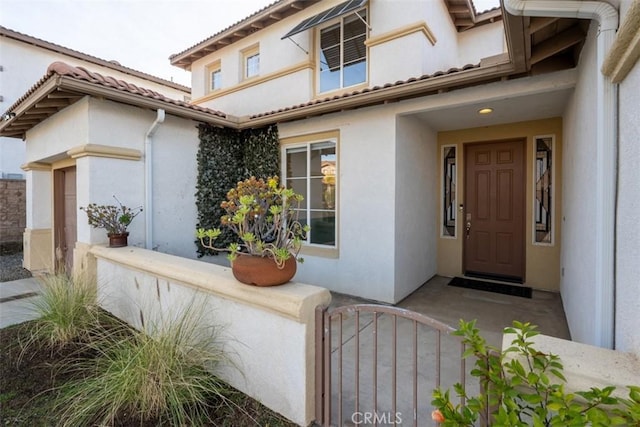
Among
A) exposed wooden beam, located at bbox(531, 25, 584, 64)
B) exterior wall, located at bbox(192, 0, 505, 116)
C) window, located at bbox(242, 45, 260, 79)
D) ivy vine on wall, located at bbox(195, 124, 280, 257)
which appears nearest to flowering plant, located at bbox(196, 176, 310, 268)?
exposed wooden beam, located at bbox(531, 25, 584, 64)

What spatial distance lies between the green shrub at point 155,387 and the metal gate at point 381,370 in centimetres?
108

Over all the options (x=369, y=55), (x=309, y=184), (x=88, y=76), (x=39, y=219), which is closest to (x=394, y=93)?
(x=369, y=55)

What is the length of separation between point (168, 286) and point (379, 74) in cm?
556

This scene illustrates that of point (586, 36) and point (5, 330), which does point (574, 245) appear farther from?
point (5, 330)

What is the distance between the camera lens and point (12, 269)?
8375mm

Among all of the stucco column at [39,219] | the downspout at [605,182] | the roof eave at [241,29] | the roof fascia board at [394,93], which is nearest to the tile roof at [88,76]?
the roof fascia board at [394,93]

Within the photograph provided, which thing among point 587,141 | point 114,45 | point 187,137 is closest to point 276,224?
point 587,141

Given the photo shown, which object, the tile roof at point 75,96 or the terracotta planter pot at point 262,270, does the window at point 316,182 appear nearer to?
the tile roof at point 75,96

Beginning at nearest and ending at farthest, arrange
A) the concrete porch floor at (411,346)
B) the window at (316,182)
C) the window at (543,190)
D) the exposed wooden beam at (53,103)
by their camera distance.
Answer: the concrete porch floor at (411,346) → the exposed wooden beam at (53,103) → the window at (543,190) → the window at (316,182)

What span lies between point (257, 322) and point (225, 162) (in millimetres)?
5327

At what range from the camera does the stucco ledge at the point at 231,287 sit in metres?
2.52

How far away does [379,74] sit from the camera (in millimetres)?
6387

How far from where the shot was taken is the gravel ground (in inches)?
298

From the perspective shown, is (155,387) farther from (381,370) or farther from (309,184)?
(309,184)
